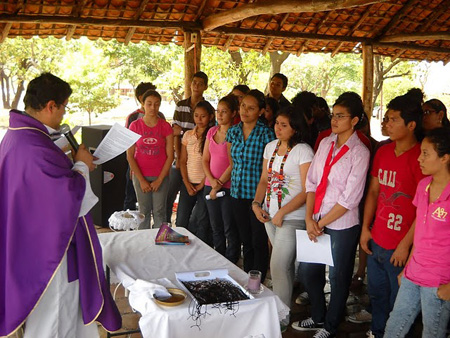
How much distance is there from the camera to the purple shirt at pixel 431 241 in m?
2.40

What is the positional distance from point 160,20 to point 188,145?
8.23 ft

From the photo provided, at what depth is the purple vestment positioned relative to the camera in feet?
7.02

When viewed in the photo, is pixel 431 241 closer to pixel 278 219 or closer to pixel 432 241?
pixel 432 241

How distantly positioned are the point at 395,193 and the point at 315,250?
0.60 meters

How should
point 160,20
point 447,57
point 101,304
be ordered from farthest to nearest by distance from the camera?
point 447,57 → point 160,20 → point 101,304

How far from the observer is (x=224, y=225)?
4.10m

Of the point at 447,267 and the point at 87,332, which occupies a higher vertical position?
the point at 447,267

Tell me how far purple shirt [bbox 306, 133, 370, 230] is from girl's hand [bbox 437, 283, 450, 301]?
2.28 ft

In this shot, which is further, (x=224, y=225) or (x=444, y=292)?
(x=224, y=225)

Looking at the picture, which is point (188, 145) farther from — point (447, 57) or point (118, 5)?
point (447, 57)

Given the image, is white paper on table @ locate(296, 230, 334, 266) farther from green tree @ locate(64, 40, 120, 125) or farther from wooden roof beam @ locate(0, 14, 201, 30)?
green tree @ locate(64, 40, 120, 125)

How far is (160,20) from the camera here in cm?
622

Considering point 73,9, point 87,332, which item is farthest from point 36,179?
point 73,9

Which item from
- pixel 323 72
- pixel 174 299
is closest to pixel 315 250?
pixel 174 299
